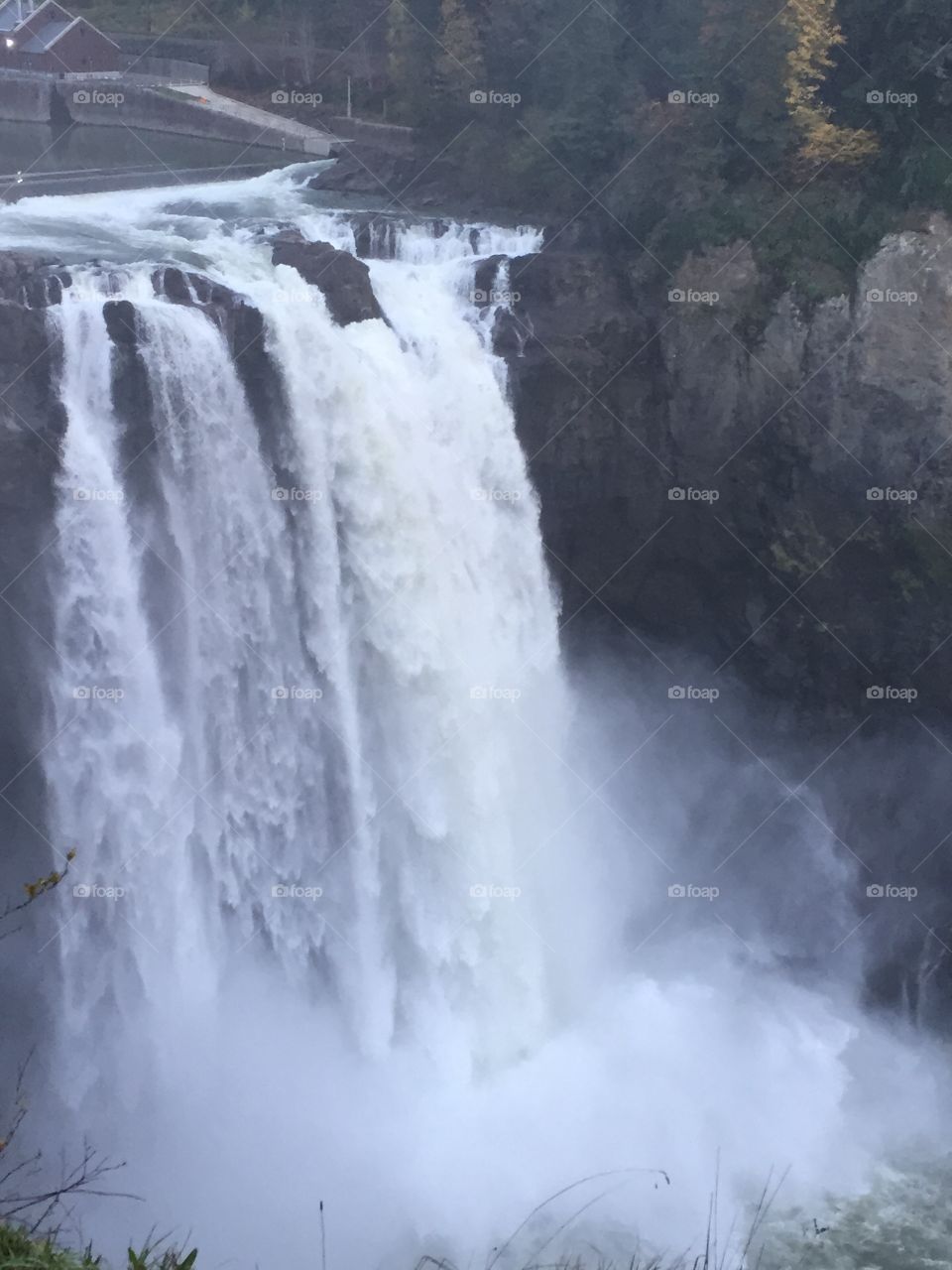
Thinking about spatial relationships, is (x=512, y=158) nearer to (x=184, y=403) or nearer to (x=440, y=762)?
(x=184, y=403)

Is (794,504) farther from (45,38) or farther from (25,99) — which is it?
(45,38)

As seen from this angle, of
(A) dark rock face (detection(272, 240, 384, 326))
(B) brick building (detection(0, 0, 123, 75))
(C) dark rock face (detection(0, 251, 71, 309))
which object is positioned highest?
(B) brick building (detection(0, 0, 123, 75))

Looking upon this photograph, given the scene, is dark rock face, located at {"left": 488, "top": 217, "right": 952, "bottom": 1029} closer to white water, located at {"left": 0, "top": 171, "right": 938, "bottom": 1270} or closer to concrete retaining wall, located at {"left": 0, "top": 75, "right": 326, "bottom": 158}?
white water, located at {"left": 0, "top": 171, "right": 938, "bottom": 1270}

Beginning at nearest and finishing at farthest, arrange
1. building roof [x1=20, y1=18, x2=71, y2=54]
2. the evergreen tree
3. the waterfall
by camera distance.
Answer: the waterfall, building roof [x1=20, y1=18, x2=71, y2=54], the evergreen tree

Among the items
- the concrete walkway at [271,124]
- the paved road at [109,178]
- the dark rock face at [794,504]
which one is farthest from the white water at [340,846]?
the concrete walkway at [271,124]

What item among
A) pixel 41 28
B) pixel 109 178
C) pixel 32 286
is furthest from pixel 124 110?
pixel 32 286

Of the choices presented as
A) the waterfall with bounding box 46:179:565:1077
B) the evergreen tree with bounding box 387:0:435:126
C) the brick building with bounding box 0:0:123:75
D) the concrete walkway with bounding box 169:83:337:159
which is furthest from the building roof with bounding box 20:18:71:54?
the waterfall with bounding box 46:179:565:1077
